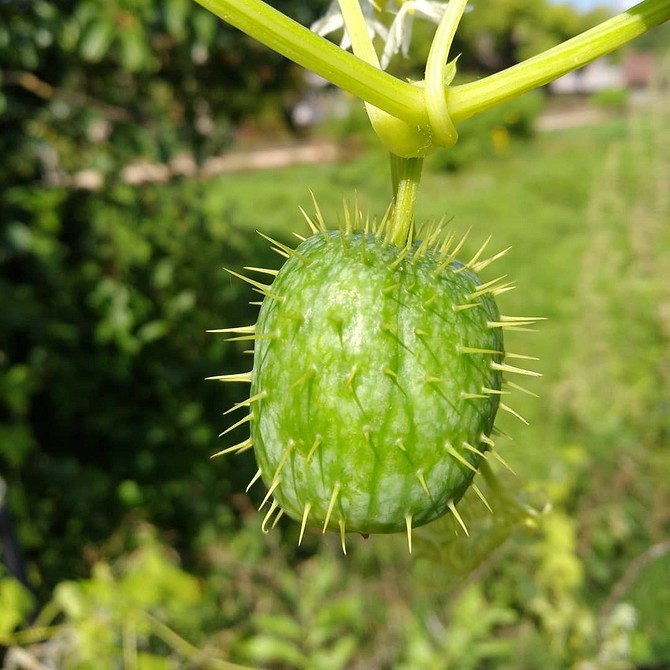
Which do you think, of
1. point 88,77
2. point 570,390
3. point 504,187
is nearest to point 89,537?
point 88,77

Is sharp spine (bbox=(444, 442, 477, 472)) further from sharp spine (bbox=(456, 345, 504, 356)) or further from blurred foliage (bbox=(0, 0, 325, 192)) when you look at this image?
blurred foliage (bbox=(0, 0, 325, 192))

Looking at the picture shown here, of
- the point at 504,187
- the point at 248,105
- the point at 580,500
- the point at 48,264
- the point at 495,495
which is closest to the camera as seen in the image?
the point at 495,495

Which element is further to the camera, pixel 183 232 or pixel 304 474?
pixel 183 232

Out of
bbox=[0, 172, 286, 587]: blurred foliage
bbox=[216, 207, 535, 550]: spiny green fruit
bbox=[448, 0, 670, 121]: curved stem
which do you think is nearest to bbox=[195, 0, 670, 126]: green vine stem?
bbox=[448, 0, 670, 121]: curved stem

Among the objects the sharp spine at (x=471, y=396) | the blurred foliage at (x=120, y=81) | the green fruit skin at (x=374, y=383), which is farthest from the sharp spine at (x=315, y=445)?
the blurred foliage at (x=120, y=81)

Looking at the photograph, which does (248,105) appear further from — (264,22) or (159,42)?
(264,22)

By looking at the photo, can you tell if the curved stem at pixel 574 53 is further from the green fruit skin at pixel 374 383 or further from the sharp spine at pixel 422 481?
the sharp spine at pixel 422 481

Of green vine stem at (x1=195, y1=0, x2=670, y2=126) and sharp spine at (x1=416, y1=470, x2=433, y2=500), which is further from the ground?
green vine stem at (x1=195, y1=0, x2=670, y2=126)
